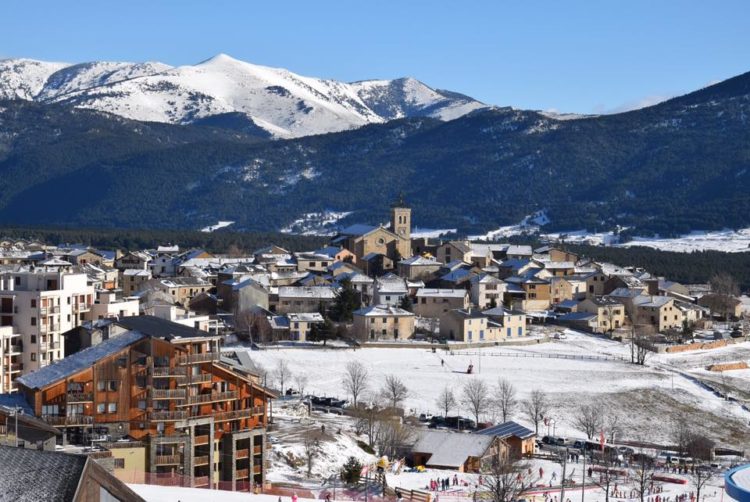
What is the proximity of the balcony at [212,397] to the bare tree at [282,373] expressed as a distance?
66.0 feet

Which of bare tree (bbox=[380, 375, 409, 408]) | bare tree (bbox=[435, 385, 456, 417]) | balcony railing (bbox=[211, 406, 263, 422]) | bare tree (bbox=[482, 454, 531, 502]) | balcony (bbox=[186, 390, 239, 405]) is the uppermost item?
balcony (bbox=[186, 390, 239, 405])

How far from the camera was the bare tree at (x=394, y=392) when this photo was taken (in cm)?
6325

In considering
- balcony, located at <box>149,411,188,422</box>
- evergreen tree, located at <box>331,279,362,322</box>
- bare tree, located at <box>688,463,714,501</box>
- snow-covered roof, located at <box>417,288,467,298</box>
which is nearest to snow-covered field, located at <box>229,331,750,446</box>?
evergreen tree, located at <box>331,279,362,322</box>

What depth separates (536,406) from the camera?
62.2 m

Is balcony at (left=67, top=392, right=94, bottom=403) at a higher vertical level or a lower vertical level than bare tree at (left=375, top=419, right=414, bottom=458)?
higher

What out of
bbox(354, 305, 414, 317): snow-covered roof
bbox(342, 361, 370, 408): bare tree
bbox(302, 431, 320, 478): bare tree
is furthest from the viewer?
bbox(354, 305, 414, 317): snow-covered roof

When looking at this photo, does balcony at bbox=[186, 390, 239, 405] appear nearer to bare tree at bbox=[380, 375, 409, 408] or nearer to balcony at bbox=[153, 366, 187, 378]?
balcony at bbox=[153, 366, 187, 378]

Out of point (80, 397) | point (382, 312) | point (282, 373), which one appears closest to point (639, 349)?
point (382, 312)

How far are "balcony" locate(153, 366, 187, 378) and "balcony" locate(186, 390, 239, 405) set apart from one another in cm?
79

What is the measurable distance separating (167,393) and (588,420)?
25939 millimetres

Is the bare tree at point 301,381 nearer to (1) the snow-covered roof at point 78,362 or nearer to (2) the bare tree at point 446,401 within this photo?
(2) the bare tree at point 446,401

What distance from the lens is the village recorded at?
4206 cm

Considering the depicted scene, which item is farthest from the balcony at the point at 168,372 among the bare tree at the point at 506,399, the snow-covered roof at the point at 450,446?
the bare tree at the point at 506,399

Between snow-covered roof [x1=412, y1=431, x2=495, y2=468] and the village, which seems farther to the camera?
snow-covered roof [x1=412, y1=431, x2=495, y2=468]
